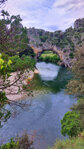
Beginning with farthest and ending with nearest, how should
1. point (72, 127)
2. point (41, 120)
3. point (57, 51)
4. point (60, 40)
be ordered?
point (60, 40), point (57, 51), point (41, 120), point (72, 127)

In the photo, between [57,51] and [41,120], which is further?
[57,51]

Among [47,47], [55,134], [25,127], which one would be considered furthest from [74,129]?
[47,47]

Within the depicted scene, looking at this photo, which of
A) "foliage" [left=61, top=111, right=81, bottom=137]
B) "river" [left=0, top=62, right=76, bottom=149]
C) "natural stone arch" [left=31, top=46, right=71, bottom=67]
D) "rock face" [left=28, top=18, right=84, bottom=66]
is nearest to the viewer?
"foliage" [left=61, top=111, right=81, bottom=137]

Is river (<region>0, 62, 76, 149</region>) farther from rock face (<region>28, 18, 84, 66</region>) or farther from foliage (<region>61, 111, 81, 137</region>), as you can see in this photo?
rock face (<region>28, 18, 84, 66</region>)

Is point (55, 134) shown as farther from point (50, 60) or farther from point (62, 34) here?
point (50, 60)

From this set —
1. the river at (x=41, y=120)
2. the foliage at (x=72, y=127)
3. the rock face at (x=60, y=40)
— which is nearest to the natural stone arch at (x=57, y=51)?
the rock face at (x=60, y=40)

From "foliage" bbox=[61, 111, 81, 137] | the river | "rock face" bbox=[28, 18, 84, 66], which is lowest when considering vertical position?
the river

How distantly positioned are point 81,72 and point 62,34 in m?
38.5

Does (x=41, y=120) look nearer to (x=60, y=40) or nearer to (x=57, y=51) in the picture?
(x=57, y=51)

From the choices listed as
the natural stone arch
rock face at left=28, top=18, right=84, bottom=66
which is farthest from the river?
the natural stone arch

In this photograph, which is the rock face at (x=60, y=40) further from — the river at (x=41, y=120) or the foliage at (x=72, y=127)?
the foliage at (x=72, y=127)

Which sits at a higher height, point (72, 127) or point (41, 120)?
point (72, 127)

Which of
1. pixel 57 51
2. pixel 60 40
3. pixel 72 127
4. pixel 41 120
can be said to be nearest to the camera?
pixel 72 127

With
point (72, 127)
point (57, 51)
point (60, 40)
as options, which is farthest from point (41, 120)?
point (60, 40)
